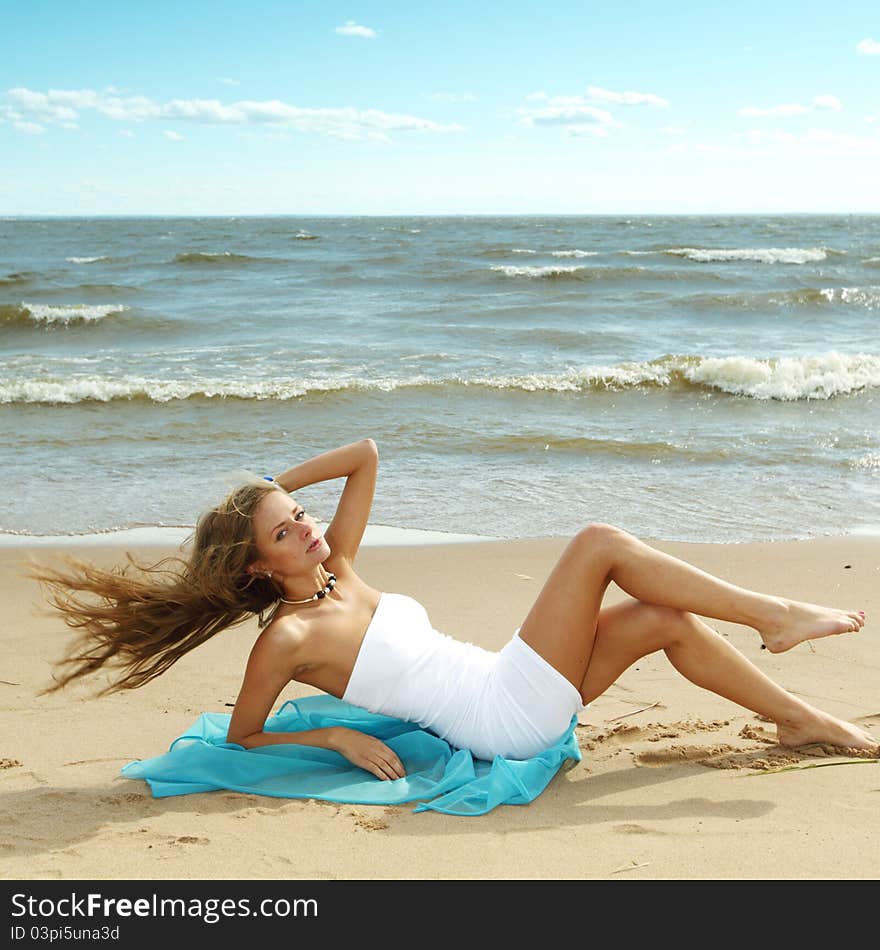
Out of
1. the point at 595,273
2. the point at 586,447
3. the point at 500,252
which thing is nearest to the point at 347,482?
the point at 586,447

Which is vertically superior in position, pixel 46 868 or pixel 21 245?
pixel 21 245

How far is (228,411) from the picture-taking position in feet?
38.7

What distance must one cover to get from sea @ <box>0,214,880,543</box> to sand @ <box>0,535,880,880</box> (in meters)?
1.25

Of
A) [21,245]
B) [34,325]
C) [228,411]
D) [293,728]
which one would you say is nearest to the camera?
[293,728]

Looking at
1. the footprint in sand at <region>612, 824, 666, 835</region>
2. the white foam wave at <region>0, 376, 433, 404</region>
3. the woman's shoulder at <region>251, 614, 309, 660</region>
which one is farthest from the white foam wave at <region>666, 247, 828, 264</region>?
the footprint in sand at <region>612, 824, 666, 835</region>

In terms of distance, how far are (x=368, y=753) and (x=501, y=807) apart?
0.54 metres

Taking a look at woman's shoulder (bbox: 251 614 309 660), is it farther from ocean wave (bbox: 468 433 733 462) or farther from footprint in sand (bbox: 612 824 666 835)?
ocean wave (bbox: 468 433 733 462)

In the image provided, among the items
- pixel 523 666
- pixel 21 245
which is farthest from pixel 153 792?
pixel 21 245

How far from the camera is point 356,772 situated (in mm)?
3842

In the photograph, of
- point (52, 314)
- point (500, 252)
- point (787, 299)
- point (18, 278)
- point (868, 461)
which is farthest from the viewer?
point (500, 252)

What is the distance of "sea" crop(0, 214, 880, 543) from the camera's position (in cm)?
795

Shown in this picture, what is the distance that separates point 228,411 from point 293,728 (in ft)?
26.1

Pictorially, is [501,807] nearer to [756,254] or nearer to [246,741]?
[246,741]
